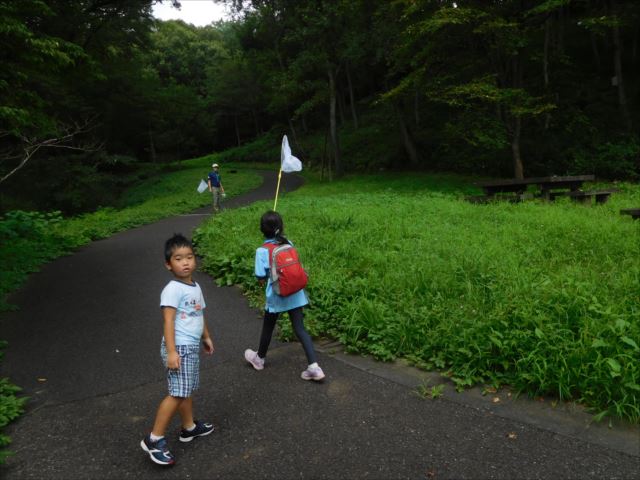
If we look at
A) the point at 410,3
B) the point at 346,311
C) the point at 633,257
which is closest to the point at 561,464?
the point at 346,311

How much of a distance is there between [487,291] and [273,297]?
7.99 ft

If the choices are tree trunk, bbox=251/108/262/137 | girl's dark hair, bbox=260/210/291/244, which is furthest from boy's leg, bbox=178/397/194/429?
tree trunk, bbox=251/108/262/137

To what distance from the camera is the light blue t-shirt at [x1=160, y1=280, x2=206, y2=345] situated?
2.92 metres

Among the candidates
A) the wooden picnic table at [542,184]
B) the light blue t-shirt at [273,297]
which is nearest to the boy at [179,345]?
the light blue t-shirt at [273,297]

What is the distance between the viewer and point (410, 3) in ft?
52.5

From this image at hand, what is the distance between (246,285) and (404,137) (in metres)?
18.7

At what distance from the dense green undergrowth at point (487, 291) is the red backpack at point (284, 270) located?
1082mm

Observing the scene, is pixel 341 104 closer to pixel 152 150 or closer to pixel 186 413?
pixel 152 150

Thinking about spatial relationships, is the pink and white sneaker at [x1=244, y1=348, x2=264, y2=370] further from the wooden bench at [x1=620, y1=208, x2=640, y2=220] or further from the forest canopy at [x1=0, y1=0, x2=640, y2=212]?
the wooden bench at [x1=620, y1=208, x2=640, y2=220]

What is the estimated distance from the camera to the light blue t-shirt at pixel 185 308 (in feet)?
9.57

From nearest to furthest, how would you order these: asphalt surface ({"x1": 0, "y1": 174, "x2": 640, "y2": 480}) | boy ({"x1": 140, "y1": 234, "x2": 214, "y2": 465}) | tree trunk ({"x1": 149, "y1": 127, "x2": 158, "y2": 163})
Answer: asphalt surface ({"x1": 0, "y1": 174, "x2": 640, "y2": 480})
boy ({"x1": 140, "y1": 234, "x2": 214, "y2": 465})
tree trunk ({"x1": 149, "y1": 127, "x2": 158, "y2": 163})

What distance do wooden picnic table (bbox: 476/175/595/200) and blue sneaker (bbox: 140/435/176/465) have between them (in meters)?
10.6

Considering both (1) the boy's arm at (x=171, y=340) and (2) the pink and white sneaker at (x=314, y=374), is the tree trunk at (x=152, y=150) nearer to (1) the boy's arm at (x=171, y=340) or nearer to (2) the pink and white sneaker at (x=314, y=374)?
(2) the pink and white sneaker at (x=314, y=374)

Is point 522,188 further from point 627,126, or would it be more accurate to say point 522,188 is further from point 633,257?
point 627,126
